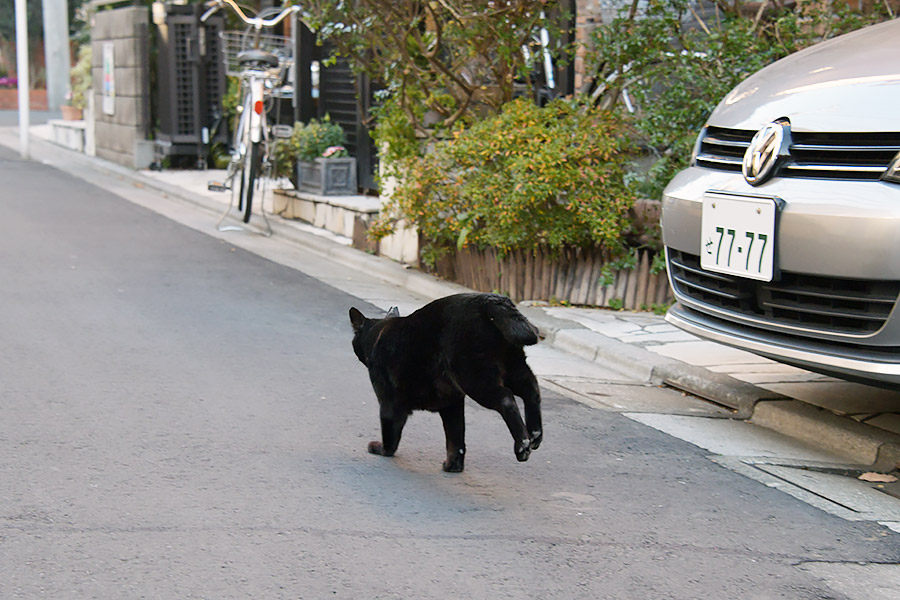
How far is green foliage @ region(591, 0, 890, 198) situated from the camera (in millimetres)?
6879

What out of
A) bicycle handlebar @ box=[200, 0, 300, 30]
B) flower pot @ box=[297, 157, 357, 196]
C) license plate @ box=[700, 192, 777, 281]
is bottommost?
flower pot @ box=[297, 157, 357, 196]

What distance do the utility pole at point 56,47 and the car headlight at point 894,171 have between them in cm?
3209

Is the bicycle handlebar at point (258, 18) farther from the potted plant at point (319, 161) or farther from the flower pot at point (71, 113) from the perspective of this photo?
the flower pot at point (71, 113)

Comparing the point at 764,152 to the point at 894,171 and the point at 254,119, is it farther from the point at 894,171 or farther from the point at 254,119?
the point at 254,119

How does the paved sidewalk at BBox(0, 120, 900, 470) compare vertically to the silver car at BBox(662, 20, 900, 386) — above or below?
below

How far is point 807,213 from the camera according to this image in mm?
3877

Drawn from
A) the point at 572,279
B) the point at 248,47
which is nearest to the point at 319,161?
the point at 248,47

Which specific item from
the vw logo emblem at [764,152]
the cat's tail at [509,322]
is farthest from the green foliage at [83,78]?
the cat's tail at [509,322]

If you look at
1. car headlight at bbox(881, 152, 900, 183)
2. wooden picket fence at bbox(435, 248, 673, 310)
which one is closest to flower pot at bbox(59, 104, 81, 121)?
wooden picket fence at bbox(435, 248, 673, 310)

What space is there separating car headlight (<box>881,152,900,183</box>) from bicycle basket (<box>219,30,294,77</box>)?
28.9 feet

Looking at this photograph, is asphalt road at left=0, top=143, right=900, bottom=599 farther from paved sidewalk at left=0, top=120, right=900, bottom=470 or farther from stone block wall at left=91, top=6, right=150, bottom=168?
stone block wall at left=91, top=6, right=150, bottom=168

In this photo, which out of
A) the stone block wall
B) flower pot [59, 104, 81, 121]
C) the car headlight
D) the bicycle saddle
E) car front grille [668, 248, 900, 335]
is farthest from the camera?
flower pot [59, 104, 81, 121]

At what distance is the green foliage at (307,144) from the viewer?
37.8 feet

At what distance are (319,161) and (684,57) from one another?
16.7 ft
